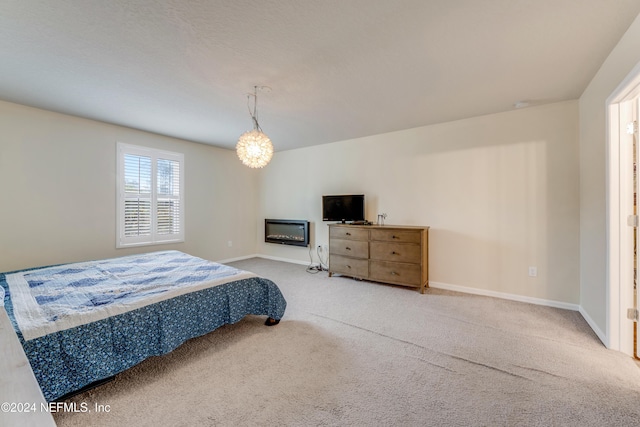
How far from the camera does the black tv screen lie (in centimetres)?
436

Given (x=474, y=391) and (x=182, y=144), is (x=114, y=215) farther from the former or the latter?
(x=474, y=391)

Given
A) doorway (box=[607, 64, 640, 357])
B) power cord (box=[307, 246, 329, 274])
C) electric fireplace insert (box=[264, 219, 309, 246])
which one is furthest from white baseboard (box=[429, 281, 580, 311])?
electric fireplace insert (box=[264, 219, 309, 246])

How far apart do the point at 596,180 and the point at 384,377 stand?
8.90 feet

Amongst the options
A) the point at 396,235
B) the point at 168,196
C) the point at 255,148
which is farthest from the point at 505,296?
the point at 168,196

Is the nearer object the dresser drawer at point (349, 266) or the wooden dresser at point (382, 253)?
the wooden dresser at point (382, 253)

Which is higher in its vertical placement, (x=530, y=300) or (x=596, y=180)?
(x=596, y=180)

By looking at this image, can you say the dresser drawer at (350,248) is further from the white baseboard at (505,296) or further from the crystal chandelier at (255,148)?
the crystal chandelier at (255,148)

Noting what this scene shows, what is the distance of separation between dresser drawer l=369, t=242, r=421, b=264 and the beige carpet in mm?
897

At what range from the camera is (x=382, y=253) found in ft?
12.4

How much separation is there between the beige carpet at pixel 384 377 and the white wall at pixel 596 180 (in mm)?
332

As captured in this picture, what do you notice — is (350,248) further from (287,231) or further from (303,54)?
(303,54)

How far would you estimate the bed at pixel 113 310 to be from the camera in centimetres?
149

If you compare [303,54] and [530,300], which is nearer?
[303,54]

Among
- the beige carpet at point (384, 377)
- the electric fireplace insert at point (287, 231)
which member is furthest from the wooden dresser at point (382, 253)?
the electric fireplace insert at point (287, 231)
